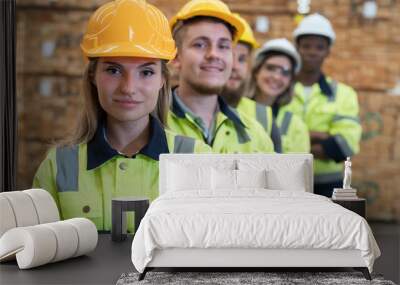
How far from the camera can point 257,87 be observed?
249 inches

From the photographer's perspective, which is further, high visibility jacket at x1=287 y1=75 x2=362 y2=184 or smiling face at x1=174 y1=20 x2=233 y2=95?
high visibility jacket at x1=287 y1=75 x2=362 y2=184

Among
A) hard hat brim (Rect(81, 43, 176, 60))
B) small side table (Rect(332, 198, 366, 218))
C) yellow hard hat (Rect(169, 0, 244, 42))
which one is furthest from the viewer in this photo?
yellow hard hat (Rect(169, 0, 244, 42))

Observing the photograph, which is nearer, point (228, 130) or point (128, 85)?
point (128, 85)

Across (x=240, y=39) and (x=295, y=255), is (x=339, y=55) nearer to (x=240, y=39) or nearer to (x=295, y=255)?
(x=240, y=39)

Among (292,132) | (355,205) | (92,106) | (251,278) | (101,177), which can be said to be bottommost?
(251,278)

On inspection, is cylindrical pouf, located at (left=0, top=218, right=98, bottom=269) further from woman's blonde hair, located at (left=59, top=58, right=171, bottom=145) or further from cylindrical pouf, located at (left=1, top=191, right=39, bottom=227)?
woman's blonde hair, located at (left=59, top=58, right=171, bottom=145)

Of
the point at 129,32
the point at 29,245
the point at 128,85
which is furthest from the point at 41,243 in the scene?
the point at 129,32

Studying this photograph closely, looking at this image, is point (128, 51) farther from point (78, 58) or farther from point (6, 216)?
point (6, 216)

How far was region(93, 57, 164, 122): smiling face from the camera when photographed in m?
6.13

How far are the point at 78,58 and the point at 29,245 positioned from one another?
2317 millimetres

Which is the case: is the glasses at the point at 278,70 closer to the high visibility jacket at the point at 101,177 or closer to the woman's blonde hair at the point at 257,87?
the woman's blonde hair at the point at 257,87

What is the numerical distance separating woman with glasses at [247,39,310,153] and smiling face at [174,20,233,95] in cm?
30

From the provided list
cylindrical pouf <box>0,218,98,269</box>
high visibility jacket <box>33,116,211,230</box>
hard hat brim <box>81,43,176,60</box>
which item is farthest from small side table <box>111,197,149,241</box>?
hard hat brim <box>81,43,176,60</box>

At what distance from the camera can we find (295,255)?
443 centimetres
